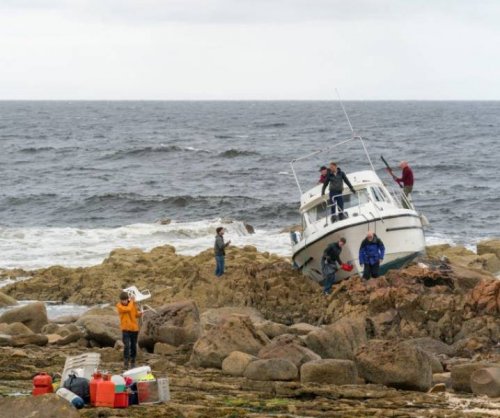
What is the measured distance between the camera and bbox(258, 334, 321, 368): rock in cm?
1584

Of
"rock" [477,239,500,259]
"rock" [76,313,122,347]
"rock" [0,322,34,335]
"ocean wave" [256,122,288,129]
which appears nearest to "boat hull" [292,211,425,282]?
"rock" [477,239,500,259]

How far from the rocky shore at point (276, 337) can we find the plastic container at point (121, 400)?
0.73ft

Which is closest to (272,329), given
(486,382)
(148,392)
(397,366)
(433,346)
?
(433,346)

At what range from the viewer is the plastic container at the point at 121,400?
42.7 feet

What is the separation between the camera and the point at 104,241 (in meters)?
35.2

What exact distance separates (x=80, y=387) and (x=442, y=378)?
213 inches

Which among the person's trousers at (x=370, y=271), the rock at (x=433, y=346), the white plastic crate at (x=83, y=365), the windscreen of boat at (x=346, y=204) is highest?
the windscreen of boat at (x=346, y=204)

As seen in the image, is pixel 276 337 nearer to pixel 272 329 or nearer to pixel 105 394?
pixel 272 329

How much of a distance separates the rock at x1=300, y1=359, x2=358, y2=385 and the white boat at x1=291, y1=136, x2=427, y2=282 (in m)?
7.66

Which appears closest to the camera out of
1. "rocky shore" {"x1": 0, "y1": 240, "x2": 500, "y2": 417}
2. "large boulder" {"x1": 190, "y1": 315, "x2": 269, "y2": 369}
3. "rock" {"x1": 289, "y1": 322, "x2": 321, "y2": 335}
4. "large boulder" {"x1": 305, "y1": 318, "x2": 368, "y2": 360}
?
"rocky shore" {"x1": 0, "y1": 240, "x2": 500, "y2": 417}

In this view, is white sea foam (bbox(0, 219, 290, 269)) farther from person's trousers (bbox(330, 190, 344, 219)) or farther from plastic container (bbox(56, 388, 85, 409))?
plastic container (bbox(56, 388, 85, 409))

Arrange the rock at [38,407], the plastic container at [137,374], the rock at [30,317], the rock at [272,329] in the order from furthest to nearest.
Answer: the rock at [30,317], the rock at [272,329], the plastic container at [137,374], the rock at [38,407]

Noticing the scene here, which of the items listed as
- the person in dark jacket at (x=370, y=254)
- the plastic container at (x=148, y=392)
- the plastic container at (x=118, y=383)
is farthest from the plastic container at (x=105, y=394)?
the person in dark jacket at (x=370, y=254)

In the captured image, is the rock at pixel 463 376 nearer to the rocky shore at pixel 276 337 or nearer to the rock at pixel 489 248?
the rocky shore at pixel 276 337
